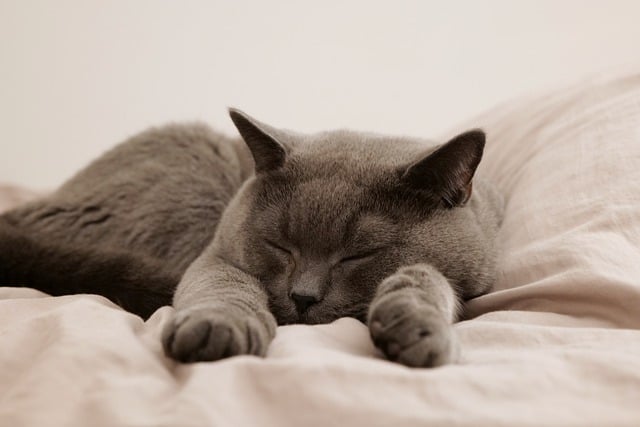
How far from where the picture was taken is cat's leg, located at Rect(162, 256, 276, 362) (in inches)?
31.3

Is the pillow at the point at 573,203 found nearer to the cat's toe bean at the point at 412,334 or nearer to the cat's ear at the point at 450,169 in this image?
the cat's ear at the point at 450,169

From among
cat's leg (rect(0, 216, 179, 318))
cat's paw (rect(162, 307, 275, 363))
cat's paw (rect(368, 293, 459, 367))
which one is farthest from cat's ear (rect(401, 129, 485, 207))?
cat's leg (rect(0, 216, 179, 318))

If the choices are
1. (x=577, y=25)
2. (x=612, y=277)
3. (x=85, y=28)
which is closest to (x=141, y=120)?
(x=85, y=28)

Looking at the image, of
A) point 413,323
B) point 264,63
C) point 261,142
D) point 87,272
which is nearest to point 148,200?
point 87,272

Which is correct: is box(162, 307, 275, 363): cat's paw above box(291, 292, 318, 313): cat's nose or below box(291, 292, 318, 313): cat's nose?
above

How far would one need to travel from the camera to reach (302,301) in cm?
106

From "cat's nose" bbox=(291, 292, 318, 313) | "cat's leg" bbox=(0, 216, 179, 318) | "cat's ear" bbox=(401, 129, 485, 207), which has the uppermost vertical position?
"cat's ear" bbox=(401, 129, 485, 207)

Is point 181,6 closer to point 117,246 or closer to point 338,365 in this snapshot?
point 117,246

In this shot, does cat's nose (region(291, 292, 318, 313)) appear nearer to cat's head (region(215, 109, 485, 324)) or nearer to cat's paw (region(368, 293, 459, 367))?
cat's head (region(215, 109, 485, 324))

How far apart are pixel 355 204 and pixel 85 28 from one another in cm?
214

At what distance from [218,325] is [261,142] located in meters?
0.50

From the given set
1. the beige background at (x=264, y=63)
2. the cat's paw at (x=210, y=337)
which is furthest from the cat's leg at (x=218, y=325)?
the beige background at (x=264, y=63)

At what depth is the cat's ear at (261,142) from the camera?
1199 mm

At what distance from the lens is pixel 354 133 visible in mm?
1407
